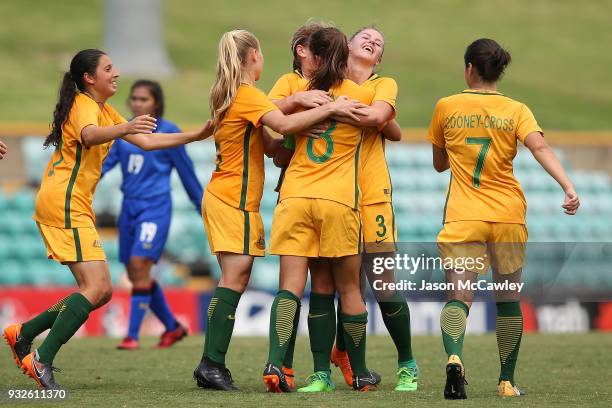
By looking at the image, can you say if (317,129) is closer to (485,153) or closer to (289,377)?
(485,153)

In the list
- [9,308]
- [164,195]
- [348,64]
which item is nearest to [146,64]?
[9,308]

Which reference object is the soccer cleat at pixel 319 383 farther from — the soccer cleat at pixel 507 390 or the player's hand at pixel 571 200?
the player's hand at pixel 571 200

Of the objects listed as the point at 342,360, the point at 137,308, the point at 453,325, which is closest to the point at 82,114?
the point at 342,360

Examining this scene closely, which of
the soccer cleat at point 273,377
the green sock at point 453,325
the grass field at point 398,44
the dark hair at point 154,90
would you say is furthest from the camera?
the grass field at point 398,44

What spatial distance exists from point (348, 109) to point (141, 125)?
1.14 metres

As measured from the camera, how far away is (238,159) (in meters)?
6.65

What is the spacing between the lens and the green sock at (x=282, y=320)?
636 centimetres

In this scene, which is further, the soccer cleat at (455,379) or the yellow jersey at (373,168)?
the yellow jersey at (373,168)

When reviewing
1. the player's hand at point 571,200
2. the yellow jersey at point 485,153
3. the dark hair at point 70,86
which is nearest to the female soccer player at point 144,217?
the dark hair at point 70,86

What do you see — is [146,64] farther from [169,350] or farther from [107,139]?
[107,139]

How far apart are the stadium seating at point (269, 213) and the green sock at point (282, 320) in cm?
771

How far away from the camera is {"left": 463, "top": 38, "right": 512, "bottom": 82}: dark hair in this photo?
636cm

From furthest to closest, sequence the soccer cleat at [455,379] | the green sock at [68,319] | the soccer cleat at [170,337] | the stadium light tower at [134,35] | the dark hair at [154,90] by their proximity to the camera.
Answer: the stadium light tower at [134,35] < the soccer cleat at [170,337] < the dark hair at [154,90] < the green sock at [68,319] < the soccer cleat at [455,379]

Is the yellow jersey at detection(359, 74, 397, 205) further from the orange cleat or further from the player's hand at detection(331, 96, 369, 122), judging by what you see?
the orange cleat
